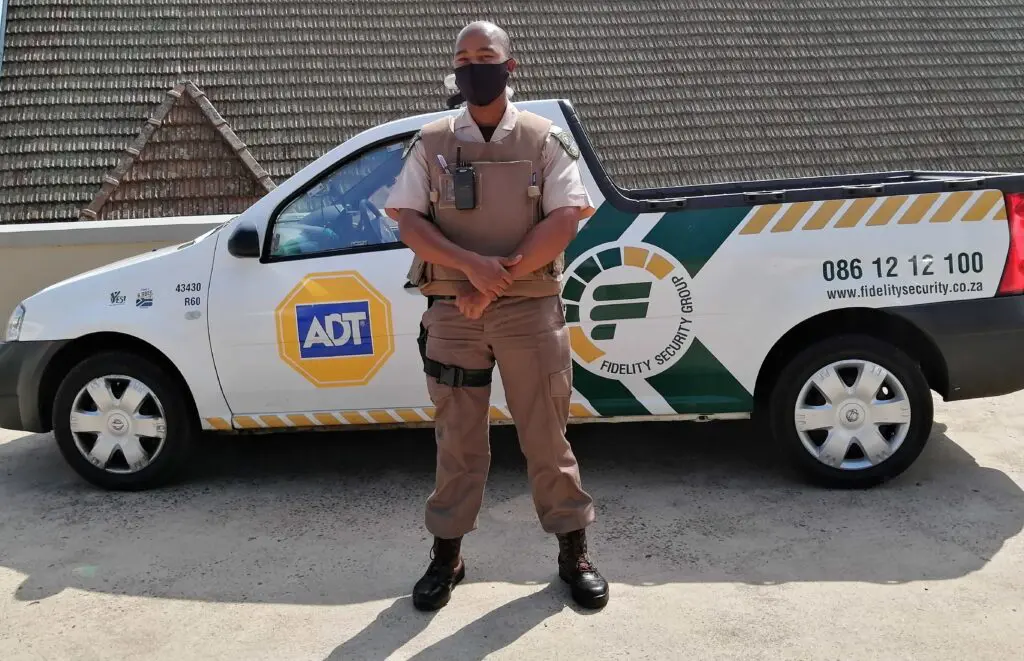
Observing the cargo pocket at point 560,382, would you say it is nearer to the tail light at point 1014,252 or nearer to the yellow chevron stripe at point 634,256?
the yellow chevron stripe at point 634,256

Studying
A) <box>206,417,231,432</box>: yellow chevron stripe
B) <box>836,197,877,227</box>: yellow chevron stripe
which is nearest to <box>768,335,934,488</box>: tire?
<box>836,197,877,227</box>: yellow chevron stripe

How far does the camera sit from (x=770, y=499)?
14.3 feet

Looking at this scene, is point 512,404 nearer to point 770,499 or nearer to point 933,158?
point 770,499

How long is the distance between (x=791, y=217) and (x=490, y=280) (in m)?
1.76

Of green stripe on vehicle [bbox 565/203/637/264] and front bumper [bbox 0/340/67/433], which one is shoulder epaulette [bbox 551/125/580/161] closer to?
green stripe on vehicle [bbox 565/203/637/264]

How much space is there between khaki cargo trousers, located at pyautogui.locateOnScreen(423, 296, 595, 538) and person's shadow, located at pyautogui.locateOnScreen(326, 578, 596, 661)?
271 millimetres

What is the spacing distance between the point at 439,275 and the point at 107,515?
223 centimetres

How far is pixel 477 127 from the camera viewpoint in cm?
326

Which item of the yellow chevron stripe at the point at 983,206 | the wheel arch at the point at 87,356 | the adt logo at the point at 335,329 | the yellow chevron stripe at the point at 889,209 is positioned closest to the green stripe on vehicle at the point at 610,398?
the adt logo at the point at 335,329

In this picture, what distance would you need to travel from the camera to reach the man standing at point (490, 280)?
3.16 m

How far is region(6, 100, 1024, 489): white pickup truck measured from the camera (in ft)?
13.9

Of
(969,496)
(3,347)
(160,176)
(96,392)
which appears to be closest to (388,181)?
(96,392)

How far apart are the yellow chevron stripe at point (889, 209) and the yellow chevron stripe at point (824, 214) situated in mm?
152

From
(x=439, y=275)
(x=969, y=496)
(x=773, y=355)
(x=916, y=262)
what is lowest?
(x=969, y=496)
